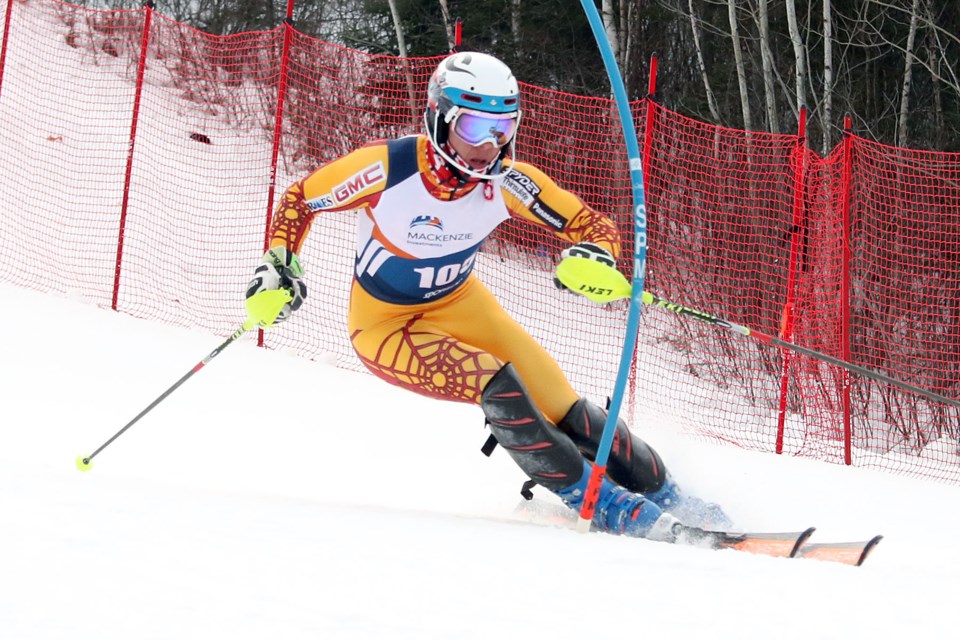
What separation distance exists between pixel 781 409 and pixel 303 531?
452 cm

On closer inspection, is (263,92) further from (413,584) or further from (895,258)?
(413,584)

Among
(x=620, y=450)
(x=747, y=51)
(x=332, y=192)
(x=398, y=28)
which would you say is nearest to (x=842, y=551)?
(x=620, y=450)

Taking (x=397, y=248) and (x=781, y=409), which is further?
(x=781, y=409)

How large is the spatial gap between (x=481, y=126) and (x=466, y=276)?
670 millimetres

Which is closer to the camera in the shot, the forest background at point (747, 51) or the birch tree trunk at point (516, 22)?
the forest background at point (747, 51)

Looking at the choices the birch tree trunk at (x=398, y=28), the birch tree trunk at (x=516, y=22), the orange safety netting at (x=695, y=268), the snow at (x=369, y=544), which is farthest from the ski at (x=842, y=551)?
the birch tree trunk at (x=516, y=22)

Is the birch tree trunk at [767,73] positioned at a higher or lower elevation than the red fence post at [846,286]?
higher

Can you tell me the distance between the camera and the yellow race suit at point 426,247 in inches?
152

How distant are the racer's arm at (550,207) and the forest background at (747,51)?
257 inches

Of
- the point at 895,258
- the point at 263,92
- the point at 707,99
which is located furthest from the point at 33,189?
the point at 895,258

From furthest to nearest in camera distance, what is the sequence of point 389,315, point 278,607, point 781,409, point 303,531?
point 781,409
point 389,315
point 303,531
point 278,607

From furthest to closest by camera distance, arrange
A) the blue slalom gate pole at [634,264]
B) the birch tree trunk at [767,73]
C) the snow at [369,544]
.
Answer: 1. the birch tree trunk at [767,73]
2. the blue slalom gate pole at [634,264]
3. the snow at [369,544]

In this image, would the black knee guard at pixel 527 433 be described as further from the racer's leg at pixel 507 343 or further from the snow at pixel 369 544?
the racer's leg at pixel 507 343

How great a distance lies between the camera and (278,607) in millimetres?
2199
